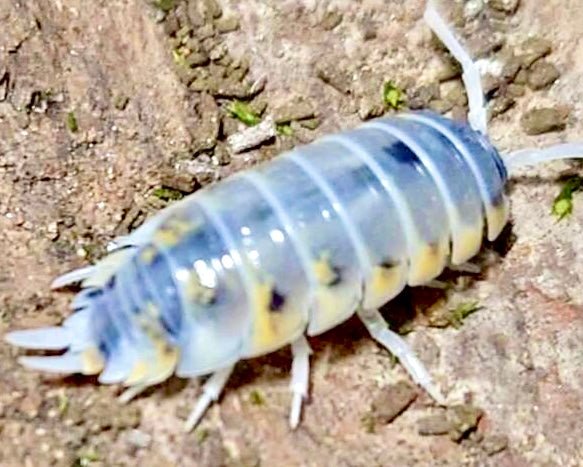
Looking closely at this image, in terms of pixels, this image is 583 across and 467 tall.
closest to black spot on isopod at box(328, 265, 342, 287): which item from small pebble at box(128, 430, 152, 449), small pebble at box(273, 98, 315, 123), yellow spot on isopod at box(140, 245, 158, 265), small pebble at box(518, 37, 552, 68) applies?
yellow spot on isopod at box(140, 245, 158, 265)

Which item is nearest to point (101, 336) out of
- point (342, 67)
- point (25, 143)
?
point (25, 143)

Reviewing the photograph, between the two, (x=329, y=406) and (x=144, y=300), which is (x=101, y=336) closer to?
(x=144, y=300)

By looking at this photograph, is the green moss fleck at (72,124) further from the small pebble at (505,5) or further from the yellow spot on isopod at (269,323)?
the small pebble at (505,5)

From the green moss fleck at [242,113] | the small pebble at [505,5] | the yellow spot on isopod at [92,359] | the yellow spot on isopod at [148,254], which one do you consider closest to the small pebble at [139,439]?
the yellow spot on isopod at [92,359]

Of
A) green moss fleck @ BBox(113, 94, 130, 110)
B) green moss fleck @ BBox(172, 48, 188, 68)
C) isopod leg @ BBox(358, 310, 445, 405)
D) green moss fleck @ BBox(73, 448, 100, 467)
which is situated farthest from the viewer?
green moss fleck @ BBox(172, 48, 188, 68)

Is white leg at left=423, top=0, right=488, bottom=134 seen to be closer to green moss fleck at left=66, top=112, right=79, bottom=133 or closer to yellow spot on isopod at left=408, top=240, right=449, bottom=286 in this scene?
yellow spot on isopod at left=408, top=240, right=449, bottom=286

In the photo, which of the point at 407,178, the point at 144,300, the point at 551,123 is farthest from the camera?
the point at 551,123
